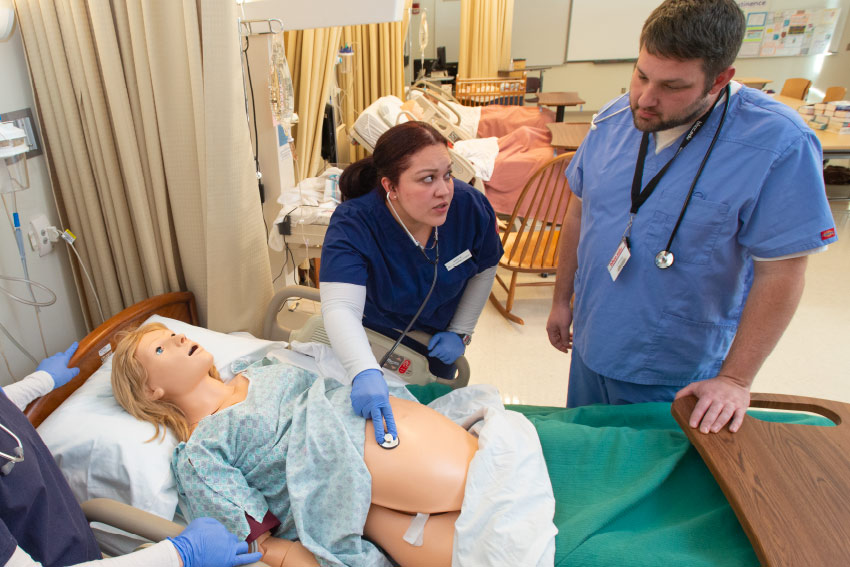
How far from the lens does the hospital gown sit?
1093 mm

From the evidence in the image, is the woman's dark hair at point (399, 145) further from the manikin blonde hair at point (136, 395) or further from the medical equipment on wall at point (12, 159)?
the medical equipment on wall at point (12, 159)

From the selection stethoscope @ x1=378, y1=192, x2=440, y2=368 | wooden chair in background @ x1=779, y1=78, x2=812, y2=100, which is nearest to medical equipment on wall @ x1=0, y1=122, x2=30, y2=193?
stethoscope @ x1=378, y1=192, x2=440, y2=368

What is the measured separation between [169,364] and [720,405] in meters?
1.28

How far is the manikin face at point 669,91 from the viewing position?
108 centimetres

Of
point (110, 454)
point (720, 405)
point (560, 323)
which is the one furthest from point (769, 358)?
point (110, 454)

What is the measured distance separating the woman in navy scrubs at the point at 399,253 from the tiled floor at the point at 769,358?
3.37 ft

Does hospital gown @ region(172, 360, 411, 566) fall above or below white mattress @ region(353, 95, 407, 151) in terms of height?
below

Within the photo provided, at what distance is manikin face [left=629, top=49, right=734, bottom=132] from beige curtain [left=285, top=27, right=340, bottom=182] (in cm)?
180

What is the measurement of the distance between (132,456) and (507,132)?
4080 millimetres

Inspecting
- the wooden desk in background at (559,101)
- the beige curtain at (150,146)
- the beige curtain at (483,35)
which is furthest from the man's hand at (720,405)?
the beige curtain at (483,35)

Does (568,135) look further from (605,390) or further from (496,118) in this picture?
(605,390)

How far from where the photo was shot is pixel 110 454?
1180mm

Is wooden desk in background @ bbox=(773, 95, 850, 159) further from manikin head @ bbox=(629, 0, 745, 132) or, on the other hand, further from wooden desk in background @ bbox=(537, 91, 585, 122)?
manikin head @ bbox=(629, 0, 745, 132)

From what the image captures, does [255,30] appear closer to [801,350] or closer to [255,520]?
[255,520]
